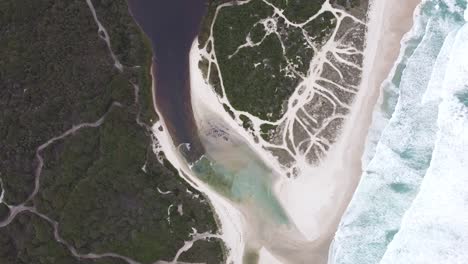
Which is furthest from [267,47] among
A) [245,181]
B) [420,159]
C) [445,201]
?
[445,201]

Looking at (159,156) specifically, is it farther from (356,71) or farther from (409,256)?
(409,256)

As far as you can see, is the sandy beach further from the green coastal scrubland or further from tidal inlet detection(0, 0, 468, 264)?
the green coastal scrubland

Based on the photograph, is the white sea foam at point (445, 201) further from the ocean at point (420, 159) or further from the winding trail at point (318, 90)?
the winding trail at point (318, 90)

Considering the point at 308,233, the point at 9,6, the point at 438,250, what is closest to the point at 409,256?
the point at 438,250

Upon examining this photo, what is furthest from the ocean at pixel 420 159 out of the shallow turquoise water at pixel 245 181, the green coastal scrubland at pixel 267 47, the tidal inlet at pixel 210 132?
the green coastal scrubland at pixel 267 47

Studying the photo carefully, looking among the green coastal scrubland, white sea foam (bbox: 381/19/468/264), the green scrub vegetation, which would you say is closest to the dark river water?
the green scrub vegetation

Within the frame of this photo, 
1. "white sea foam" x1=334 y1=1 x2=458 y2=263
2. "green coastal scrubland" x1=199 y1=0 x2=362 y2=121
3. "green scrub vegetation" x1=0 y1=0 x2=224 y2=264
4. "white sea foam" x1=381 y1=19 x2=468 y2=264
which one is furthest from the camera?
"green scrub vegetation" x1=0 y1=0 x2=224 y2=264

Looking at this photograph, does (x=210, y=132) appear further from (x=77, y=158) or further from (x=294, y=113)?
(x=77, y=158)
